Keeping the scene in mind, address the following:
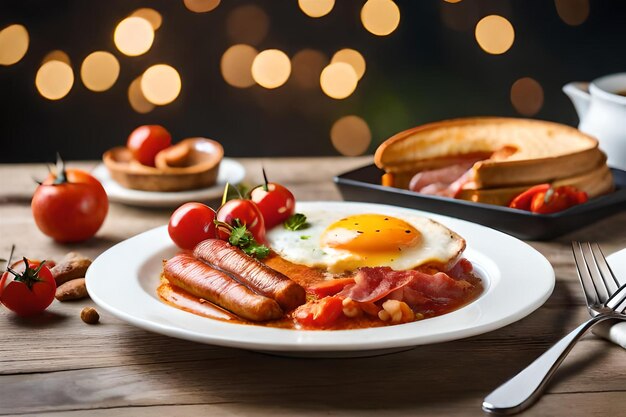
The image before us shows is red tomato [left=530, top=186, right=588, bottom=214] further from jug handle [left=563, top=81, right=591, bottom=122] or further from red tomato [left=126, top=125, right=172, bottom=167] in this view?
red tomato [left=126, top=125, right=172, bottom=167]

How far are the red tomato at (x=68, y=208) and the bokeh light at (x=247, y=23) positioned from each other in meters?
2.91

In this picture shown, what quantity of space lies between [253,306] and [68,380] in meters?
0.47

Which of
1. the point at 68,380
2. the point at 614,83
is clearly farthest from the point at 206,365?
the point at 614,83

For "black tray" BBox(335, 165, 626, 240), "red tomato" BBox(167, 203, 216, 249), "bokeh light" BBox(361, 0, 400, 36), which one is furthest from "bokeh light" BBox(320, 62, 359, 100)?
"red tomato" BBox(167, 203, 216, 249)

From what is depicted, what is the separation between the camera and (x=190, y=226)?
2.72m

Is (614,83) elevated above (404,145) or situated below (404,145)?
above

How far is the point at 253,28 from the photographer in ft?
19.2

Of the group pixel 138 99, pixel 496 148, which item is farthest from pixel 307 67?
pixel 496 148

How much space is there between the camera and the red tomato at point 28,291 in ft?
7.59

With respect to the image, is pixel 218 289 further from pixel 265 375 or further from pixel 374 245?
pixel 374 245

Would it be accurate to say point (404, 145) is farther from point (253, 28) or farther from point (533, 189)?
point (253, 28)

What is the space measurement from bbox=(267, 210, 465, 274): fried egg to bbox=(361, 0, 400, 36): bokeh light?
11.0 ft

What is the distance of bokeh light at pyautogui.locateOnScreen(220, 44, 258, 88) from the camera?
594cm

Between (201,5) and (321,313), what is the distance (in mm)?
4109
